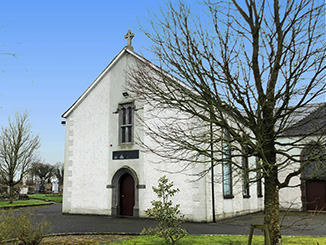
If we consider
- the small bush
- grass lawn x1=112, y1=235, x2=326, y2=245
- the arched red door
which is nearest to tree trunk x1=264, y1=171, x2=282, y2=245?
grass lawn x1=112, y1=235, x2=326, y2=245

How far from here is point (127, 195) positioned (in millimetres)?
16516

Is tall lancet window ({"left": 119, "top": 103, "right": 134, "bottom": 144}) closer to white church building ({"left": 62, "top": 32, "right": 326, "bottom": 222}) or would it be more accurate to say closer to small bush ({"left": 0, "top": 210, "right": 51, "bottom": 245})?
white church building ({"left": 62, "top": 32, "right": 326, "bottom": 222})

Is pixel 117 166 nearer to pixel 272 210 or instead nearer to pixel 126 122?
pixel 126 122

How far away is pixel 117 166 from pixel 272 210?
10.8 m

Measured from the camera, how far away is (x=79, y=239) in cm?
982

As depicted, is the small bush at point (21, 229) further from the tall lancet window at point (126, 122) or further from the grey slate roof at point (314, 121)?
the tall lancet window at point (126, 122)

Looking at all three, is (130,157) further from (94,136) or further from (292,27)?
(292,27)

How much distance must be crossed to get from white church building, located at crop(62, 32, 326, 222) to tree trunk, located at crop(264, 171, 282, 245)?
Answer: 22.1ft

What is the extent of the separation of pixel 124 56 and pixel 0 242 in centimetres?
1317

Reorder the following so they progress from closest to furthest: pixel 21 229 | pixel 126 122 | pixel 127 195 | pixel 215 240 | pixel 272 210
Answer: pixel 272 210 → pixel 21 229 → pixel 215 240 → pixel 127 195 → pixel 126 122

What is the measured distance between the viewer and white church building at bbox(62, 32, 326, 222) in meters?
14.7

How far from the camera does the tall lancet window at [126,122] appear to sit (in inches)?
666

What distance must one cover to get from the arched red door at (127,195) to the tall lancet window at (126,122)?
198cm

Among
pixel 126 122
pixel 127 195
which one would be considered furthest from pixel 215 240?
pixel 126 122
